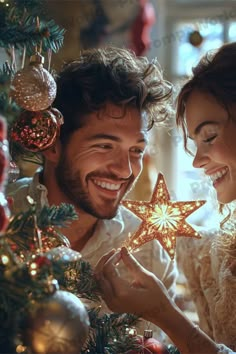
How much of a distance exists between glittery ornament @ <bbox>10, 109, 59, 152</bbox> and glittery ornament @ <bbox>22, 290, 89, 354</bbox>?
13.0 inches

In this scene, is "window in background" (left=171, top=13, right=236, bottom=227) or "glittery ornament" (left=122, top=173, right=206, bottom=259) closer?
"glittery ornament" (left=122, top=173, right=206, bottom=259)

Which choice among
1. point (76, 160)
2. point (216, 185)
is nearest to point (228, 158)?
point (216, 185)

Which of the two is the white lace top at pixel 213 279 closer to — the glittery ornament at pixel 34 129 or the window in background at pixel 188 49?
the glittery ornament at pixel 34 129

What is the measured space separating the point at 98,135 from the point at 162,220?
0.26m

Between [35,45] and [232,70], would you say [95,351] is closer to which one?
[35,45]

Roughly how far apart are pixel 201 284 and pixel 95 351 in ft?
1.83

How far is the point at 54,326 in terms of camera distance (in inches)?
29.8

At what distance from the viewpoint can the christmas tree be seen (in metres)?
0.75

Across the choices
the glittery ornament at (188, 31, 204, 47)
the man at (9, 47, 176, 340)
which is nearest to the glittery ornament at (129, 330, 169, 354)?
the man at (9, 47, 176, 340)

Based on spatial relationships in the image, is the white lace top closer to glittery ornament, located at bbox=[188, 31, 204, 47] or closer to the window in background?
the window in background

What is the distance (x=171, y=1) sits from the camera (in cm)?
254

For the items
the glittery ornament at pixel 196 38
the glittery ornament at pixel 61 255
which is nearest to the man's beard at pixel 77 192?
the glittery ornament at pixel 61 255

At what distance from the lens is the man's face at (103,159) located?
1328 mm

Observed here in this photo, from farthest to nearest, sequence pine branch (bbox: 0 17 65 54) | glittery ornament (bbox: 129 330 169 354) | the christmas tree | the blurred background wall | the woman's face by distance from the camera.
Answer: the blurred background wall < the woman's face < glittery ornament (bbox: 129 330 169 354) < pine branch (bbox: 0 17 65 54) < the christmas tree
